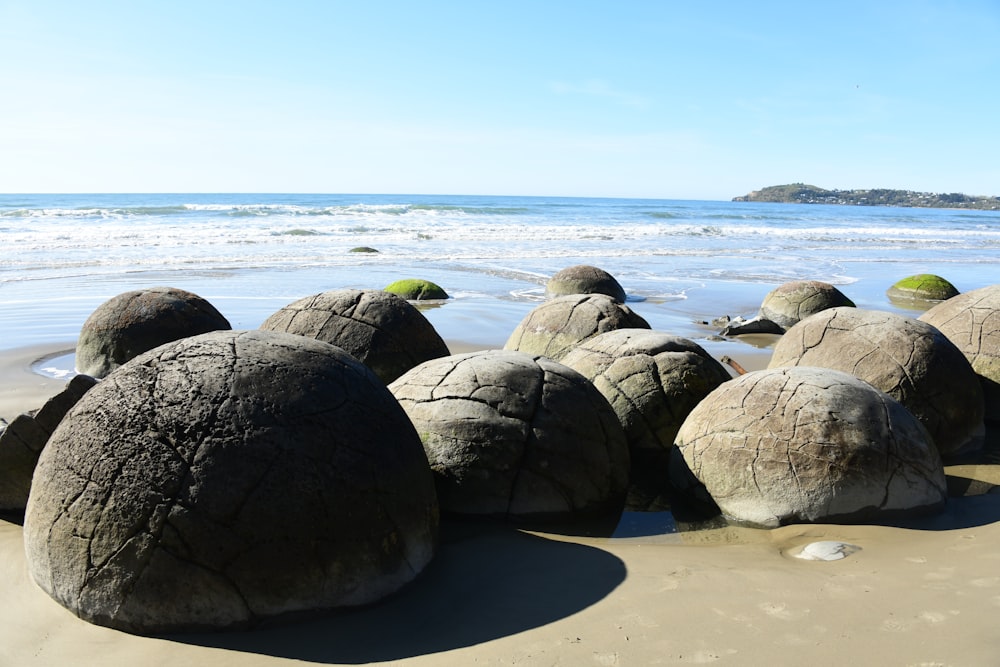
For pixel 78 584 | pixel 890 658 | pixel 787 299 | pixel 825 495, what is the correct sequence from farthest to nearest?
pixel 787 299
pixel 825 495
pixel 78 584
pixel 890 658

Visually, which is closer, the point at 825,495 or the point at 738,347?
the point at 825,495

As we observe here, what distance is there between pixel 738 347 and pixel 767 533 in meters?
7.53

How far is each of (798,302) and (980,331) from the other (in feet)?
22.7

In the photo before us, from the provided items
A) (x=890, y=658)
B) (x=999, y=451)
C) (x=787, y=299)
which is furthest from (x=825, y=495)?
(x=787, y=299)

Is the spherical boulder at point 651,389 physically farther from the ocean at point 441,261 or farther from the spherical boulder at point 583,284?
the spherical boulder at point 583,284

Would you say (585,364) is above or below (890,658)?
above

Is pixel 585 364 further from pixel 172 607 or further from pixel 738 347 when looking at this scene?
pixel 738 347

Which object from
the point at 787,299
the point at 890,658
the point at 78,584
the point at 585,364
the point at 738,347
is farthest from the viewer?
the point at 787,299

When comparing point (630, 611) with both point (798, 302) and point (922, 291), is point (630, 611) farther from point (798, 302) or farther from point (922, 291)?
point (922, 291)

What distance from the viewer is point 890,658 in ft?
10.9

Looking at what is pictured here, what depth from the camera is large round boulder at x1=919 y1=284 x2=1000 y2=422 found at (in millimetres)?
7602

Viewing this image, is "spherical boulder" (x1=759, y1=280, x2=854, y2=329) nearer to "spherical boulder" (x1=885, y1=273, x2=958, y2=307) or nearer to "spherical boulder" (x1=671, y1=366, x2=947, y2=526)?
"spherical boulder" (x1=885, y1=273, x2=958, y2=307)

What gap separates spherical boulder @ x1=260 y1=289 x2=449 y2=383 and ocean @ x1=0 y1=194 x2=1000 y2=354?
4392 millimetres

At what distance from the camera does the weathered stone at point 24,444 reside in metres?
5.00
